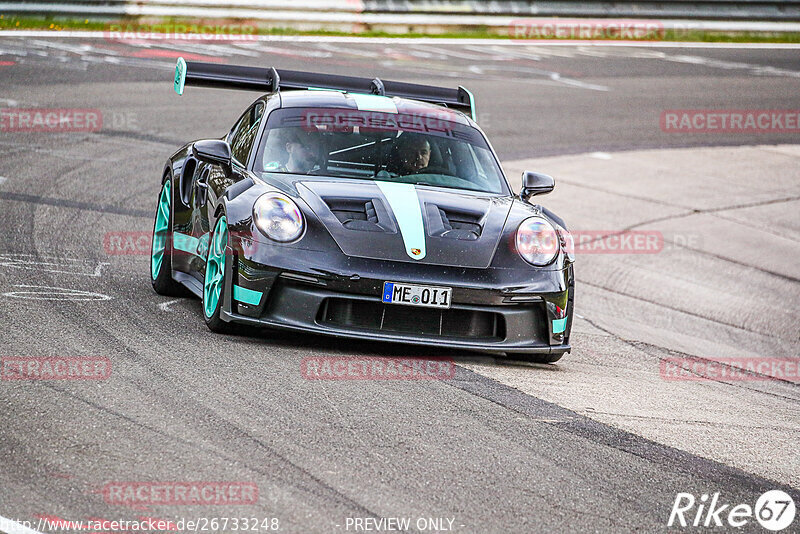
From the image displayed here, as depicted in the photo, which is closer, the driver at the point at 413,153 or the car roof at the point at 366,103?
the driver at the point at 413,153

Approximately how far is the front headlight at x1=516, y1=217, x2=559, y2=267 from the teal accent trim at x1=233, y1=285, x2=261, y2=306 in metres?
1.43

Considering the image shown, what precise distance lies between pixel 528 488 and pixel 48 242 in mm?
5672

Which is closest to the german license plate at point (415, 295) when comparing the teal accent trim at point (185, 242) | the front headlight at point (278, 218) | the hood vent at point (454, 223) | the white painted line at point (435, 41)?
the hood vent at point (454, 223)

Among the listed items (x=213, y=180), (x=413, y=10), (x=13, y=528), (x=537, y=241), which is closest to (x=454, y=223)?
(x=537, y=241)

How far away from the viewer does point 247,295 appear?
6.38 m

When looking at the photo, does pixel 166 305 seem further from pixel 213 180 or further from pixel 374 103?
pixel 374 103

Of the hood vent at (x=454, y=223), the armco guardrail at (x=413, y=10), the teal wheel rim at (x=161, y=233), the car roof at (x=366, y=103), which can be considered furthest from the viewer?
the armco guardrail at (x=413, y=10)

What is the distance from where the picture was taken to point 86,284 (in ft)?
25.7

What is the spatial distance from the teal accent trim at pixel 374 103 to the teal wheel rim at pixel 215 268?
1.49 m

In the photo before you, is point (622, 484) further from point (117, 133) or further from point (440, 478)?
point (117, 133)

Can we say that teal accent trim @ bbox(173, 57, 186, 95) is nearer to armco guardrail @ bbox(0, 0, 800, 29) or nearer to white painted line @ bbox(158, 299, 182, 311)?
white painted line @ bbox(158, 299, 182, 311)

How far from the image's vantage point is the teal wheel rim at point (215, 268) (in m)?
6.66

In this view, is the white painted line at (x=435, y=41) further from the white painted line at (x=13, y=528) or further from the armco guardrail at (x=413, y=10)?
the white painted line at (x=13, y=528)

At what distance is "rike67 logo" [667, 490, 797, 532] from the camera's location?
430 centimetres
